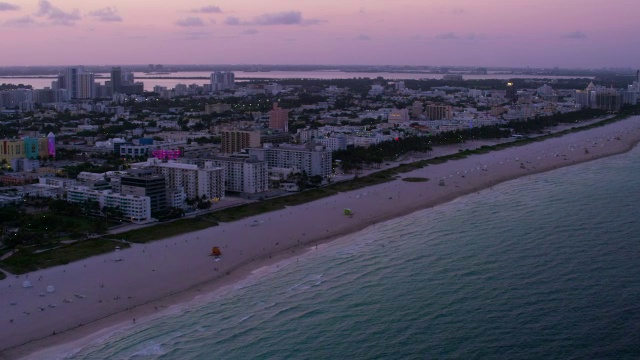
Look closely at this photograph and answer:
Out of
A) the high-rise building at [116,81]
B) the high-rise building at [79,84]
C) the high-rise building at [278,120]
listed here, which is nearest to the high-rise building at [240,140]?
the high-rise building at [278,120]

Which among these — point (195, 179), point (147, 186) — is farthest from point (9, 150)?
point (147, 186)

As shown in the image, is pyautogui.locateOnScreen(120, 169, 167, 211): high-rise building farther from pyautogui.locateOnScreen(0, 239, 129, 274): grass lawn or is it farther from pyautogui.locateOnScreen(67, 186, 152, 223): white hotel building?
pyautogui.locateOnScreen(0, 239, 129, 274): grass lawn

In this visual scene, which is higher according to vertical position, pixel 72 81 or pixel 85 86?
pixel 72 81

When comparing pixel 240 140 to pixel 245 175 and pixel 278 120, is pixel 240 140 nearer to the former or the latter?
pixel 245 175

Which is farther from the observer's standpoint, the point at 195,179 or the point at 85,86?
the point at 85,86

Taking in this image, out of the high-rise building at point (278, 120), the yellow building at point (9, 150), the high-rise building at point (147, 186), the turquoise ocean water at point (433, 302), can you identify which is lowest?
the turquoise ocean water at point (433, 302)

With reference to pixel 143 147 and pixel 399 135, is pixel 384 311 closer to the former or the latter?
pixel 143 147

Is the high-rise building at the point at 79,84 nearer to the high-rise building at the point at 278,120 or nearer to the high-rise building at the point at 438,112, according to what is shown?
the high-rise building at the point at 278,120
